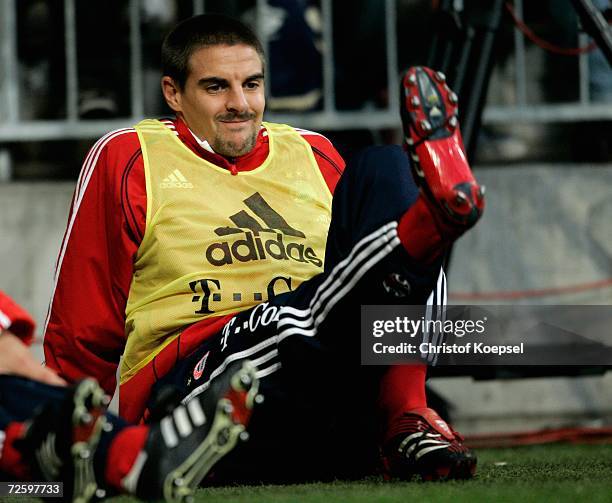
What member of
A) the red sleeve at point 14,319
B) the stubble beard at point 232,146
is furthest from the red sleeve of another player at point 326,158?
the red sleeve at point 14,319

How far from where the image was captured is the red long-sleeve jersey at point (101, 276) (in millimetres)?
3088

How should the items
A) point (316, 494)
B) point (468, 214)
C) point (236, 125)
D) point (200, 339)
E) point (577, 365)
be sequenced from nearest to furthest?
1. point (468, 214)
2. point (316, 494)
3. point (200, 339)
4. point (236, 125)
5. point (577, 365)

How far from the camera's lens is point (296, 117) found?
5695mm

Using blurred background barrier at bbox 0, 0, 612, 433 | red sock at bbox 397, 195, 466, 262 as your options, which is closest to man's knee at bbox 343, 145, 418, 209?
red sock at bbox 397, 195, 466, 262

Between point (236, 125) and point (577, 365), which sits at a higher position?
point (236, 125)

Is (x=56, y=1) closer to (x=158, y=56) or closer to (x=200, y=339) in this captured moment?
(x=158, y=56)

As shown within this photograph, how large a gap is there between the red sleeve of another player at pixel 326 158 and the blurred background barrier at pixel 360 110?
6.94 ft

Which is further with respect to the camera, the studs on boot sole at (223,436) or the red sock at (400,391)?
the red sock at (400,391)

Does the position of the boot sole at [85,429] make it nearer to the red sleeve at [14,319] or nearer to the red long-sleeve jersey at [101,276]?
the red sleeve at [14,319]

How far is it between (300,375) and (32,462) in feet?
2.30

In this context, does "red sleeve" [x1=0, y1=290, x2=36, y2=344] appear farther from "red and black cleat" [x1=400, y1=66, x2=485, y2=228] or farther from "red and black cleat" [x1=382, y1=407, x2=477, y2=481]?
"red and black cleat" [x1=382, y1=407, x2=477, y2=481]

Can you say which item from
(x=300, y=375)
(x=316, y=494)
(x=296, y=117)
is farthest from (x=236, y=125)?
(x=296, y=117)

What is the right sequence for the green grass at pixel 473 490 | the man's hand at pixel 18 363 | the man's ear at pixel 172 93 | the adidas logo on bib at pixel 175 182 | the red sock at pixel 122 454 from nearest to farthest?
the red sock at pixel 122 454 → the man's hand at pixel 18 363 → the green grass at pixel 473 490 → the adidas logo on bib at pixel 175 182 → the man's ear at pixel 172 93

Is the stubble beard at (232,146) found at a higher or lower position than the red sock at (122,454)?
higher
